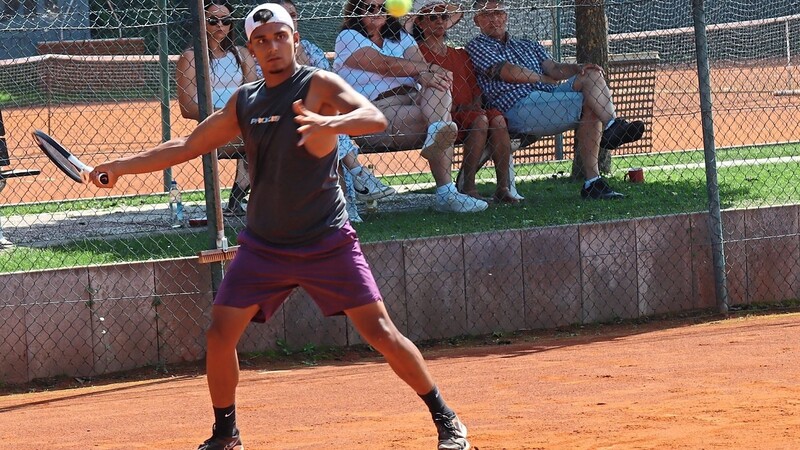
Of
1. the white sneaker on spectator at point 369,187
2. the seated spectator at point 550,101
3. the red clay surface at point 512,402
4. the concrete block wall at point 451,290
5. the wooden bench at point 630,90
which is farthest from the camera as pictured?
the wooden bench at point 630,90

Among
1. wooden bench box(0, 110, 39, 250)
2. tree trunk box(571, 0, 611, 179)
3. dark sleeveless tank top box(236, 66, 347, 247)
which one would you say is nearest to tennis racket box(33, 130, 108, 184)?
dark sleeveless tank top box(236, 66, 347, 247)

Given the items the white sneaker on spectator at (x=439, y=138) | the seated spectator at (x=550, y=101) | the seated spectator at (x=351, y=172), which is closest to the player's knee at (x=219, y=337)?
the seated spectator at (x=351, y=172)

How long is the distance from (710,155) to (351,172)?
2.74 meters

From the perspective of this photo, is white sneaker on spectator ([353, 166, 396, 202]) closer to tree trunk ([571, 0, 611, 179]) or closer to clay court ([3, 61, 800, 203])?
clay court ([3, 61, 800, 203])

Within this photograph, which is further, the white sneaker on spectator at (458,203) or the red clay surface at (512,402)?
the white sneaker on spectator at (458,203)

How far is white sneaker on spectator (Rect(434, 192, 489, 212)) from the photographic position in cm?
1008

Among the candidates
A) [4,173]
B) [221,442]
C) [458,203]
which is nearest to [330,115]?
[221,442]

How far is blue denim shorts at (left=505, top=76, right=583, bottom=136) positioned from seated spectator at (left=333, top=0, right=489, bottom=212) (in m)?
0.76

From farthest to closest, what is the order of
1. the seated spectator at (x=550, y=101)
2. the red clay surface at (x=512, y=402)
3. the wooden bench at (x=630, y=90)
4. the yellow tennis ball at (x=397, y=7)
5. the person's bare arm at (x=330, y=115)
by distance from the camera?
the wooden bench at (x=630, y=90) → the seated spectator at (x=550, y=101) → the yellow tennis ball at (x=397, y=7) → the red clay surface at (x=512, y=402) → the person's bare arm at (x=330, y=115)

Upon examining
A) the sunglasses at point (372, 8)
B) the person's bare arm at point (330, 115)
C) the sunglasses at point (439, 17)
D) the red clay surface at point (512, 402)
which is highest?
the sunglasses at point (372, 8)

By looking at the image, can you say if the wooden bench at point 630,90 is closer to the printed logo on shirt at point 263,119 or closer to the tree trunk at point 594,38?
the tree trunk at point 594,38

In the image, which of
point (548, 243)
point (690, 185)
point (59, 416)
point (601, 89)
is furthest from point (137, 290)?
point (690, 185)

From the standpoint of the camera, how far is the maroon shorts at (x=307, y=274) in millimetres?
5359

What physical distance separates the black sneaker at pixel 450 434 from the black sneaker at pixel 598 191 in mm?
5325
